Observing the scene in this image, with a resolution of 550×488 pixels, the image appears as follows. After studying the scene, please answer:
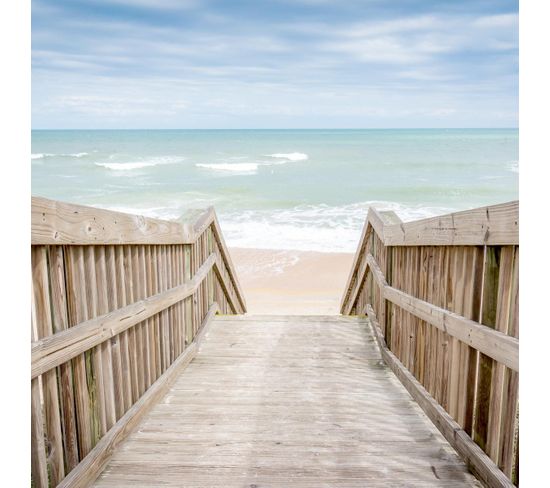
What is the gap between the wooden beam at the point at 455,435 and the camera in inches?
86.0

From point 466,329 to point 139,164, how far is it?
4580cm

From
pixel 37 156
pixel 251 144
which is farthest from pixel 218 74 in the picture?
pixel 37 156

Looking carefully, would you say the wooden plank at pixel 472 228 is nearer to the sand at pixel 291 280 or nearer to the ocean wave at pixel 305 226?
the sand at pixel 291 280

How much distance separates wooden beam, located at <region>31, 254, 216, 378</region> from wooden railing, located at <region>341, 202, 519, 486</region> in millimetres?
1763

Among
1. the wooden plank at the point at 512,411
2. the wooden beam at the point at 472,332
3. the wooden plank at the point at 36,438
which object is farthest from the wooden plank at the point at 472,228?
the wooden plank at the point at 36,438

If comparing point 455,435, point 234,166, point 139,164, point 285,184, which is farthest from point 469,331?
point 139,164

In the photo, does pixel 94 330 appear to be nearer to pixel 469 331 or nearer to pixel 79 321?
pixel 79 321

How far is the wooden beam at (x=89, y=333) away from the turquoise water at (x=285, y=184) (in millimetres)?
12838

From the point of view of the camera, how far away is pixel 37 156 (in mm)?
48969

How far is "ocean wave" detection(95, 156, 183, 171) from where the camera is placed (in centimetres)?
4317

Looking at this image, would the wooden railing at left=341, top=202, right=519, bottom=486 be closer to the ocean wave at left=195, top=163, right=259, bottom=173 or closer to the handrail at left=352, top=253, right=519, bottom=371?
the handrail at left=352, top=253, right=519, bottom=371

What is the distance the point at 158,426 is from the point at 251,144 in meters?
67.2

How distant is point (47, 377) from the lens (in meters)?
1.98
